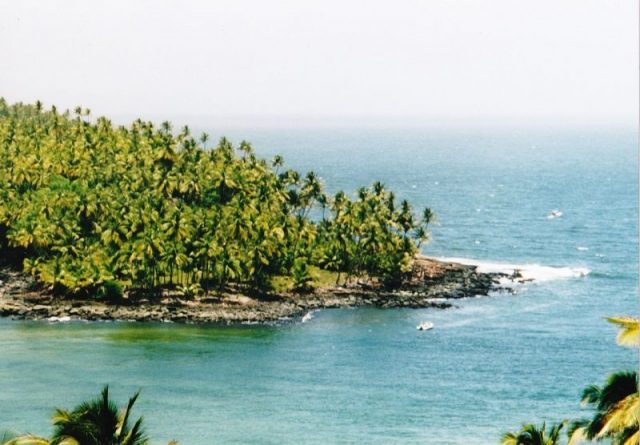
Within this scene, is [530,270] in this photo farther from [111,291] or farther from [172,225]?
[111,291]

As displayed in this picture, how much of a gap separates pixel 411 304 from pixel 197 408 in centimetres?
3114

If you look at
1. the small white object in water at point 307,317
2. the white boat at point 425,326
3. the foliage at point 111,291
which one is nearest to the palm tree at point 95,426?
the small white object in water at point 307,317

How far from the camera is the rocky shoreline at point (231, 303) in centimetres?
7888

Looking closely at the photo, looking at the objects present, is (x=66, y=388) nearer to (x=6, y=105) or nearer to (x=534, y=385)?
(x=534, y=385)

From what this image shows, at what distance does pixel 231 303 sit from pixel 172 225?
366 inches

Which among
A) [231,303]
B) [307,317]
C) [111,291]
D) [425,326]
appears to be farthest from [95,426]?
[111,291]

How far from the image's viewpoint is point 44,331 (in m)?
74.1

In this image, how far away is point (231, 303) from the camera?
83.1 meters

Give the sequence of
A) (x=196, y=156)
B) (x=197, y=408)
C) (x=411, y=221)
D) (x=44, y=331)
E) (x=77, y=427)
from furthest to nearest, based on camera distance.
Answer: (x=196, y=156), (x=411, y=221), (x=44, y=331), (x=197, y=408), (x=77, y=427)

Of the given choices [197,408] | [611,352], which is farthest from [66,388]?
[611,352]

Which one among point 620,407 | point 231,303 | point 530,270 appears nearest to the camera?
point 620,407

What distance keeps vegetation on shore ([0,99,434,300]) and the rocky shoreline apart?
68.9 inches

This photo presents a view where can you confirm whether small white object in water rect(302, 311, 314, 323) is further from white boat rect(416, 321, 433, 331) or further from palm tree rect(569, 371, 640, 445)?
palm tree rect(569, 371, 640, 445)

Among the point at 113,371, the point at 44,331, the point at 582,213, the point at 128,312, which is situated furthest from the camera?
the point at 582,213
